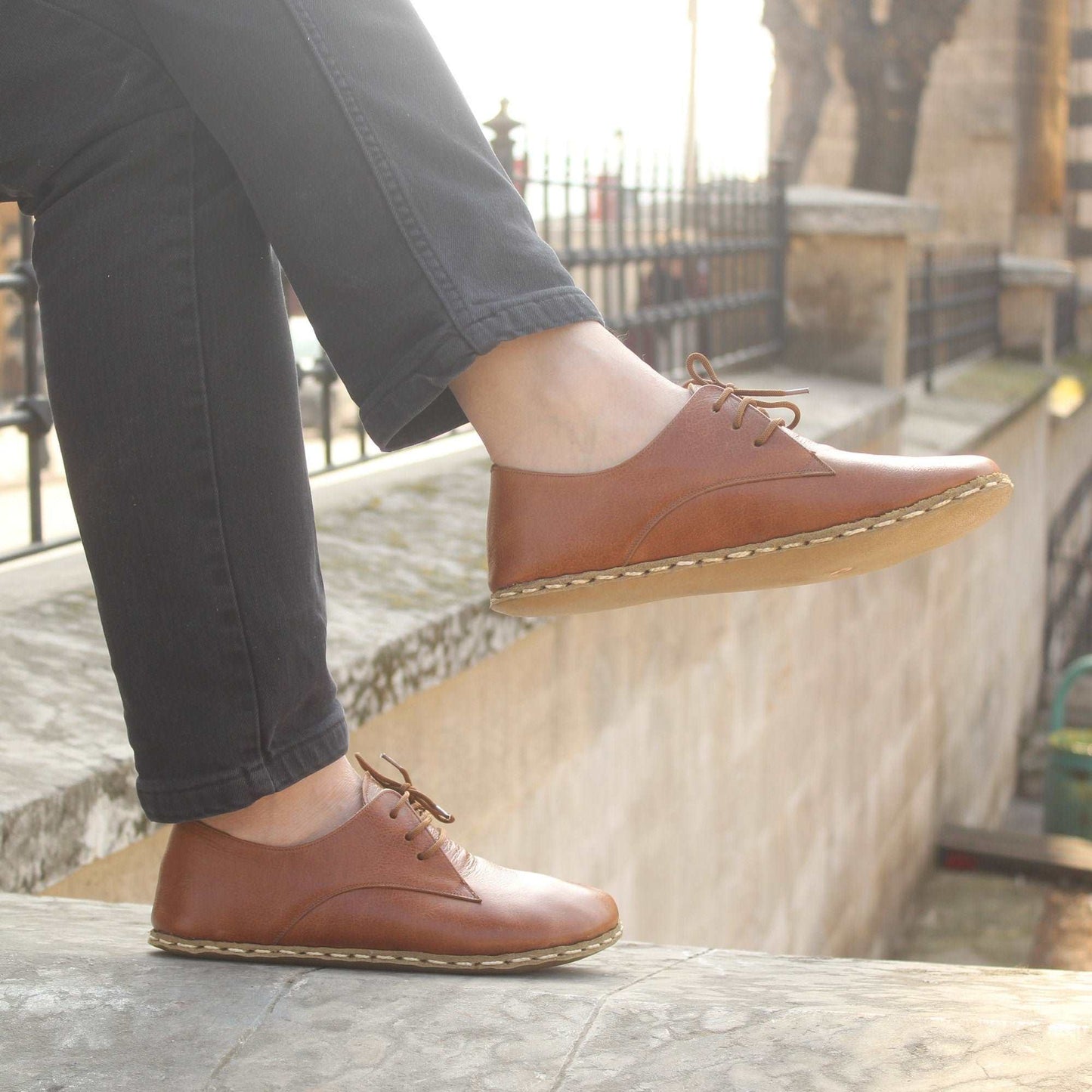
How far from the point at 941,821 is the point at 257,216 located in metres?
7.41

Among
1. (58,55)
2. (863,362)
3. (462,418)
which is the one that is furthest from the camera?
(863,362)

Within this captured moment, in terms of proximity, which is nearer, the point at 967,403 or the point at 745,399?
the point at 745,399

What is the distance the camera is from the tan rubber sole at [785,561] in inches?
52.6

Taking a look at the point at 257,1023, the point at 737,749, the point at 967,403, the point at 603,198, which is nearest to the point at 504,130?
the point at 603,198

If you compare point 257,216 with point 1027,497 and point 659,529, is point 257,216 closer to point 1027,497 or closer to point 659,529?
point 659,529

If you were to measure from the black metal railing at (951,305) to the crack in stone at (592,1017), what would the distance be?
696 cm

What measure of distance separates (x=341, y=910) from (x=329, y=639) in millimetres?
1013

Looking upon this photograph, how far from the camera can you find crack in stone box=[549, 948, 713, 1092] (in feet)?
3.33

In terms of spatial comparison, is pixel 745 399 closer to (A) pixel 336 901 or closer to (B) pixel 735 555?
(B) pixel 735 555

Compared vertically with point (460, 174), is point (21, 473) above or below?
below

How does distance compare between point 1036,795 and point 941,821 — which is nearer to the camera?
point 941,821

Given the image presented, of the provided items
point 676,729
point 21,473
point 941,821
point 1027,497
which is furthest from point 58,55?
point 1027,497

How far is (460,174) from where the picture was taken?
118cm

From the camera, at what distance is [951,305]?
970cm
